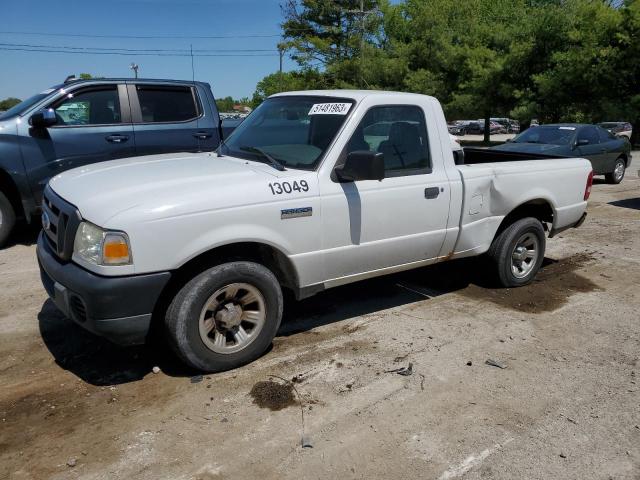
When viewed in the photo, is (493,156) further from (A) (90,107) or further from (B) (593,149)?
(B) (593,149)

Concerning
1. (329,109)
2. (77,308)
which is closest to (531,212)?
(329,109)

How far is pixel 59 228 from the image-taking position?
343 centimetres

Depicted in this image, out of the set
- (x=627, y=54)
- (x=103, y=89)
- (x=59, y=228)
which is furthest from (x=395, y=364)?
(x=627, y=54)

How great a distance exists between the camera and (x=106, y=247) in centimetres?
307

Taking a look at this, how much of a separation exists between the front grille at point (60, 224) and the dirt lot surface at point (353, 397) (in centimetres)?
87

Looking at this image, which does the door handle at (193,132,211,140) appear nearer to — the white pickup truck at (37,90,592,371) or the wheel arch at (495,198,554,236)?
the white pickup truck at (37,90,592,371)

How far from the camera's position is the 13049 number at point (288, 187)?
3605 mm

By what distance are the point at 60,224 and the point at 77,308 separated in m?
0.59

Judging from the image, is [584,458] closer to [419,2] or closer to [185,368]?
[185,368]

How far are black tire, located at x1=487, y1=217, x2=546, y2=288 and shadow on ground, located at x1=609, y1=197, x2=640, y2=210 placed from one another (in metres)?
5.97

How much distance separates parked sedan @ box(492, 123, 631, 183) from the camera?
11375 mm

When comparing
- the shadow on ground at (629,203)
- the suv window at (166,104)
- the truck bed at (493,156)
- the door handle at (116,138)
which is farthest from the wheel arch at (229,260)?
the shadow on ground at (629,203)

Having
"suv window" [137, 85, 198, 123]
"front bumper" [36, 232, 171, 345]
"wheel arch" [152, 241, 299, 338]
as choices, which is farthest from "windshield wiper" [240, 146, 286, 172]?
"suv window" [137, 85, 198, 123]

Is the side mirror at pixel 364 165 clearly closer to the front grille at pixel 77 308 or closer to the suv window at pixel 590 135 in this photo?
the front grille at pixel 77 308
